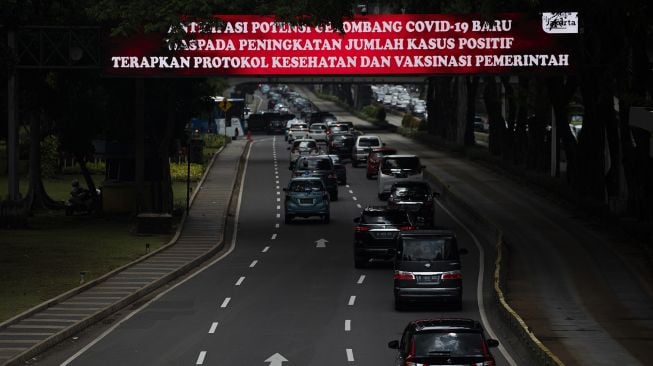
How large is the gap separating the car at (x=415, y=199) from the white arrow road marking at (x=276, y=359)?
26.7m

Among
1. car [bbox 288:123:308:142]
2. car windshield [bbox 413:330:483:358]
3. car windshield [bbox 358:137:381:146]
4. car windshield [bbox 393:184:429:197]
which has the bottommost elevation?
car windshield [bbox 413:330:483:358]

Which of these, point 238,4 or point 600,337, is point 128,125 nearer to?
point 238,4

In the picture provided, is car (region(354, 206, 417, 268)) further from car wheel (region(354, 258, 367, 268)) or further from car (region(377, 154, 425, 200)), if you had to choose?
car (region(377, 154, 425, 200))

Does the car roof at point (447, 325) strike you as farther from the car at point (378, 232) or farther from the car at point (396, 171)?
the car at point (396, 171)

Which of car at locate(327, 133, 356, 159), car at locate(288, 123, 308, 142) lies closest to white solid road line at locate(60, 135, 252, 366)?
car at locate(327, 133, 356, 159)

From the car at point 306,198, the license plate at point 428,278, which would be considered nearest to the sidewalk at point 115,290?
the car at point 306,198

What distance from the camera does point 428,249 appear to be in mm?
35094

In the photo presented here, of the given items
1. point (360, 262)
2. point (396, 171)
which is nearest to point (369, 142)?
point (396, 171)

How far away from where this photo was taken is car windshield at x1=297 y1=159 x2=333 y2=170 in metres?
68.2

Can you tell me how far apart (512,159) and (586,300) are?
158 feet

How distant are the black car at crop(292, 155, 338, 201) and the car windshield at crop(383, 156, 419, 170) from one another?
2.71 metres

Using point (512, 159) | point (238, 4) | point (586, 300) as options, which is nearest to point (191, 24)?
point (238, 4)

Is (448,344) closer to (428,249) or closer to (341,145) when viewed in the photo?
(428,249)

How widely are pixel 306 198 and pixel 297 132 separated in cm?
5050
